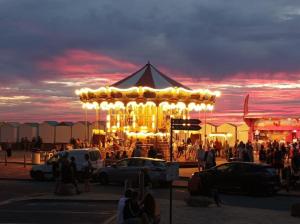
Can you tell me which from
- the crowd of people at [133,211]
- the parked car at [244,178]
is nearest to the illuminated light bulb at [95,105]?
the parked car at [244,178]

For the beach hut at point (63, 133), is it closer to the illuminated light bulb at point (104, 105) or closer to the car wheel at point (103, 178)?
the illuminated light bulb at point (104, 105)

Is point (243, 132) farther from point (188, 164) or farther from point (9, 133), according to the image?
point (188, 164)

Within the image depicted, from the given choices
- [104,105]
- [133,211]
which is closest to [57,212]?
[133,211]

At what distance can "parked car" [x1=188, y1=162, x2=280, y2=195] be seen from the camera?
2389 centimetres

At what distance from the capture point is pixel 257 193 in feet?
78.9

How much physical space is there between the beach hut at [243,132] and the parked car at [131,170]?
138 ft

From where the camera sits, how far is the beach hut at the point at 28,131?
74000mm

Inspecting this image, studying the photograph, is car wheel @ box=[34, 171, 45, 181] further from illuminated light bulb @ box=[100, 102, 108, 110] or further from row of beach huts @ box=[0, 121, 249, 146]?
row of beach huts @ box=[0, 121, 249, 146]

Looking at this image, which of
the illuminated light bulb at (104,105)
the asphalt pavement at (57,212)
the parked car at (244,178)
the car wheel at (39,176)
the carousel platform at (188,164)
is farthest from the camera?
the illuminated light bulb at (104,105)

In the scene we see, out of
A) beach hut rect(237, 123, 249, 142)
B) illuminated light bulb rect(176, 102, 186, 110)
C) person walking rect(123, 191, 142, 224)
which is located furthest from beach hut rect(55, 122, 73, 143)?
person walking rect(123, 191, 142, 224)

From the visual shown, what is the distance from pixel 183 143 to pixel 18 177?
14.8 meters

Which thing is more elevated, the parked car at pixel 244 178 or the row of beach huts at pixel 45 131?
the row of beach huts at pixel 45 131

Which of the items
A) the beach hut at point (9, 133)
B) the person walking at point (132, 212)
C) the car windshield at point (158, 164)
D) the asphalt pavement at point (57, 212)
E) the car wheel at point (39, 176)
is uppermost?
the beach hut at point (9, 133)

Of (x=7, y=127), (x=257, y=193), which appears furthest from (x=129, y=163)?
(x=7, y=127)
